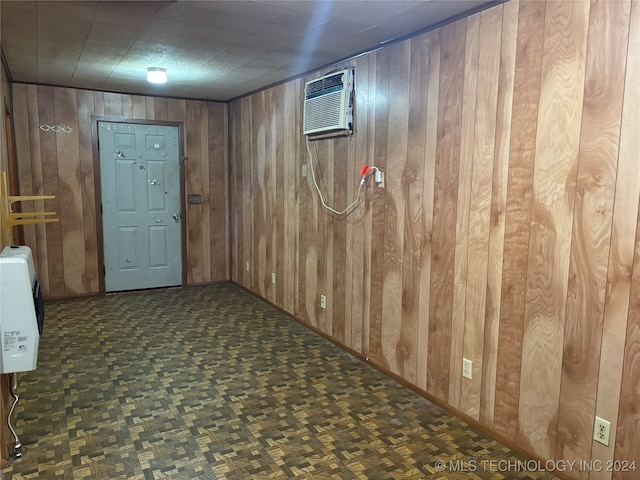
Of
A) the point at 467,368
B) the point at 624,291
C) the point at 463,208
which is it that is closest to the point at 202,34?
the point at 463,208

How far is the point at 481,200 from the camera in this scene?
2502mm

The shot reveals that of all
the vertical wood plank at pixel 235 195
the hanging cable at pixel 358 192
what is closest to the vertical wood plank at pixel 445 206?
the hanging cable at pixel 358 192

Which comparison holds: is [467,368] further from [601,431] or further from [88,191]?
[88,191]

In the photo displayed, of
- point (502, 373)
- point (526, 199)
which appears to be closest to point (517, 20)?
point (526, 199)

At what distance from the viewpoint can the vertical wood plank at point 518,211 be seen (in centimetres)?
219

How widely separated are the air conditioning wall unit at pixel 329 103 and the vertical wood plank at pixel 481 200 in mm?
1181

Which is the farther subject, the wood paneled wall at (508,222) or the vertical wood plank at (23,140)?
the vertical wood plank at (23,140)

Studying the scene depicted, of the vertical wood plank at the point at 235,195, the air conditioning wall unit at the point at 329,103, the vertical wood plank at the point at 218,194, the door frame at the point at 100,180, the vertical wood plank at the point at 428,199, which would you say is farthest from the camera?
the vertical wood plank at the point at 218,194

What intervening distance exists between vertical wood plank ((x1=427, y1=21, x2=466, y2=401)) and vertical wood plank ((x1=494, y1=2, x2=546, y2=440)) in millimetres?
362

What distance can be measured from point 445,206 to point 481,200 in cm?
26

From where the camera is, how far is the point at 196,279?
586 cm

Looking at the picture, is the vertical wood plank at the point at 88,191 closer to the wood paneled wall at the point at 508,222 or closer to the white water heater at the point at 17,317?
the wood paneled wall at the point at 508,222

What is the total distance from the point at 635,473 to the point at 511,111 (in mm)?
1652

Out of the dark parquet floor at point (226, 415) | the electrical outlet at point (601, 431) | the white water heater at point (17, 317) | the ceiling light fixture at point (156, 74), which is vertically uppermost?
the ceiling light fixture at point (156, 74)
